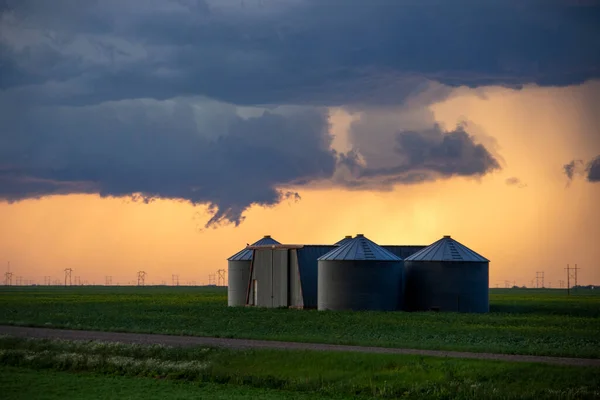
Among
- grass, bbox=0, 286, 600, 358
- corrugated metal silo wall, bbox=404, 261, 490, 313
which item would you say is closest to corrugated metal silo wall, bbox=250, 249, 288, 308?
grass, bbox=0, 286, 600, 358

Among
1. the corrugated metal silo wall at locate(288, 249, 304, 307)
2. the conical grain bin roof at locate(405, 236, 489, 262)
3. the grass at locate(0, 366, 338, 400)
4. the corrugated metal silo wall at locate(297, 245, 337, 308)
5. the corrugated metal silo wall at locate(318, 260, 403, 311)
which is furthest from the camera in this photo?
the corrugated metal silo wall at locate(288, 249, 304, 307)

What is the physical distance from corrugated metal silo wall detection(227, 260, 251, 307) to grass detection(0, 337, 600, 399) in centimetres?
5599

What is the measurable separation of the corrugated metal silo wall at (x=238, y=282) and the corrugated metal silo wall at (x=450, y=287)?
22713 millimetres

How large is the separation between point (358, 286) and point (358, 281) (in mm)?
509

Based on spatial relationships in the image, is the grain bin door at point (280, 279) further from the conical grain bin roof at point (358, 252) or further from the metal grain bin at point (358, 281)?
the metal grain bin at point (358, 281)

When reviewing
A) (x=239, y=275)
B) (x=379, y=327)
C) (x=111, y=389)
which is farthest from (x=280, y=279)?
(x=111, y=389)

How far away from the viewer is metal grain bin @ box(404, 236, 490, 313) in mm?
86750

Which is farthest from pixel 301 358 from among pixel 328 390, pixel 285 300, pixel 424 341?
pixel 285 300

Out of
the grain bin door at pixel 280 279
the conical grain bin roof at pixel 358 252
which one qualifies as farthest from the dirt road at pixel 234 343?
the grain bin door at pixel 280 279

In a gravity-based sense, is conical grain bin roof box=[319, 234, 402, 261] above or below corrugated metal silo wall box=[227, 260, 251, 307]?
above

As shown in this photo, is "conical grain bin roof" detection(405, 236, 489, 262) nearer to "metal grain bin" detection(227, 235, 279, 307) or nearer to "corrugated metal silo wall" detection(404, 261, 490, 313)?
"corrugated metal silo wall" detection(404, 261, 490, 313)

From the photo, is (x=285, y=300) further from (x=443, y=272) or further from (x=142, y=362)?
(x=142, y=362)

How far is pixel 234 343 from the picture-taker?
160ft

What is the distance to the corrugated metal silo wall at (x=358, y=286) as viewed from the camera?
Result: 3369 inches
